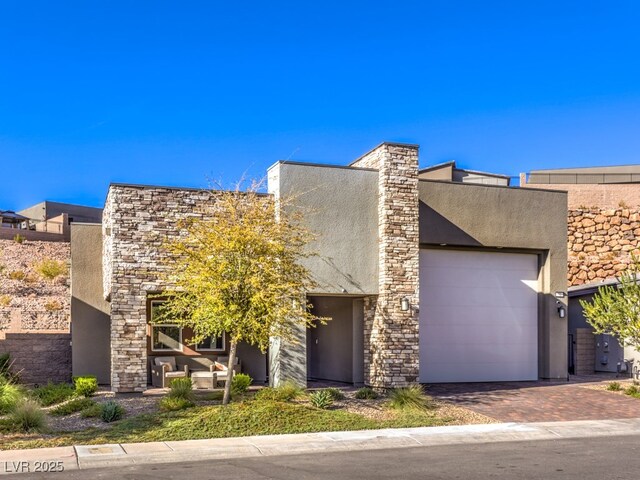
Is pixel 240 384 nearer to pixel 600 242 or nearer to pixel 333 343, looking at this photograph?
pixel 333 343

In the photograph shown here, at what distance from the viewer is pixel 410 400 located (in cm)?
1658

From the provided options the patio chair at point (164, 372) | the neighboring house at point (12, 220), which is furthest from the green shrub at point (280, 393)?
the neighboring house at point (12, 220)

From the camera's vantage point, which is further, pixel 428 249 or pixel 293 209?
pixel 428 249

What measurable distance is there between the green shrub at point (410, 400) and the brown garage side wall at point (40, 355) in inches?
465

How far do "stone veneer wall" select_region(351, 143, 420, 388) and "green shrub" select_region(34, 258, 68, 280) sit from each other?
27205 millimetres

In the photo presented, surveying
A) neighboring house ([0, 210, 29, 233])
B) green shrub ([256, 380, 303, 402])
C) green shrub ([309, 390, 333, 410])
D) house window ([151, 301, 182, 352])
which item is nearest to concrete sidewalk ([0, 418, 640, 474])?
green shrub ([309, 390, 333, 410])

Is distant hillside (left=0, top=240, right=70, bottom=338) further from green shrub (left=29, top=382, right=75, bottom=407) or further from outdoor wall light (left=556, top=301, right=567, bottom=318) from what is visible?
outdoor wall light (left=556, top=301, right=567, bottom=318)

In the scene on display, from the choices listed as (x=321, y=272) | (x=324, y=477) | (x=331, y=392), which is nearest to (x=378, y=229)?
(x=321, y=272)

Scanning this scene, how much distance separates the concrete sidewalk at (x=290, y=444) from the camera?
11469 mm

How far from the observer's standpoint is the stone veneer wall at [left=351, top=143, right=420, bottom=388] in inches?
752

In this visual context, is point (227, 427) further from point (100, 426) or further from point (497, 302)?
point (497, 302)

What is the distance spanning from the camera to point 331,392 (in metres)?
17.4

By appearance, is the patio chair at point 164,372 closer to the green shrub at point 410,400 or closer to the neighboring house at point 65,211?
the green shrub at point 410,400

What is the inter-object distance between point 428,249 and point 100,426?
11.4 meters
